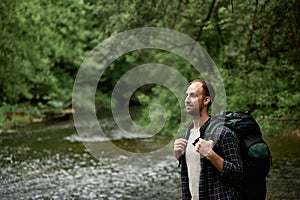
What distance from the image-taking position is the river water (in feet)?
36.9

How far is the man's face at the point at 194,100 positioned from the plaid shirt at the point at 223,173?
178mm

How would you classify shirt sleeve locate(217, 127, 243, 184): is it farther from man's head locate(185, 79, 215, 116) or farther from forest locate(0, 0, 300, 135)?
forest locate(0, 0, 300, 135)

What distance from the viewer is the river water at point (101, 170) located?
1123 centimetres

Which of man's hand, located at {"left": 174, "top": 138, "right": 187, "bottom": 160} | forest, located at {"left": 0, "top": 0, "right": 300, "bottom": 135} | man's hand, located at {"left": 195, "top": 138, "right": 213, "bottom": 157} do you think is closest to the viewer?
man's hand, located at {"left": 195, "top": 138, "right": 213, "bottom": 157}

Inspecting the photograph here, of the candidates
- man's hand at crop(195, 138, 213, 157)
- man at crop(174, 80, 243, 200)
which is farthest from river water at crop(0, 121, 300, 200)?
man's hand at crop(195, 138, 213, 157)

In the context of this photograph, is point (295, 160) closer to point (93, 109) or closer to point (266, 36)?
point (266, 36)

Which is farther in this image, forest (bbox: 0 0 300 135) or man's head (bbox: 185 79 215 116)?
Answer: forest (bbox: 0 0 300 135)

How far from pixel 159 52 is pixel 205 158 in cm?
1887

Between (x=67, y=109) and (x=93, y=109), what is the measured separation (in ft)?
5.34

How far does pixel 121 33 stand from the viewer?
50.0ft

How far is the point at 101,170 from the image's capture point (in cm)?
1448

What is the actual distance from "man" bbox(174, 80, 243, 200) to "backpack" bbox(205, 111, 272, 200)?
0.28 ft

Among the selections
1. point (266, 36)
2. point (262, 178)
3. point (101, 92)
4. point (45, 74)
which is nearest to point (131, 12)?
point (266, 36)

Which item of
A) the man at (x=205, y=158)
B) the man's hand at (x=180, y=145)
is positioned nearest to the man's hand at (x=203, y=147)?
the man at (x=205, y=158)
